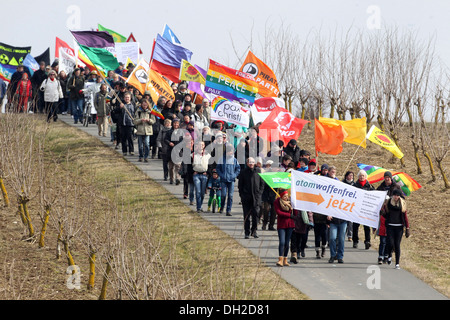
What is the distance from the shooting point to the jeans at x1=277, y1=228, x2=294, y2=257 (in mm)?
17969

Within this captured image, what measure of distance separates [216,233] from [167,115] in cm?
617

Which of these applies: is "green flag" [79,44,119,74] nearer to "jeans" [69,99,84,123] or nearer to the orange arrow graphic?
"jeans" [69,99,84,123]

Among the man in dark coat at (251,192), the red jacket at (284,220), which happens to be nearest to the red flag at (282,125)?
the man in dark coat at (251,192)

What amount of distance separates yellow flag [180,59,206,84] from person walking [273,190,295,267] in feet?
30.6

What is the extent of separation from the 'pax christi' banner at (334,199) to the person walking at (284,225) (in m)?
0.21

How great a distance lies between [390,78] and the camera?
3434cm

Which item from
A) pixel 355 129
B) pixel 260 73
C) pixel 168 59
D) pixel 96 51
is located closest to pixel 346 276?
pixel 355 129

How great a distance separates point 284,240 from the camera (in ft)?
59.0

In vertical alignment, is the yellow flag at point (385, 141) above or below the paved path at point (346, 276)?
above

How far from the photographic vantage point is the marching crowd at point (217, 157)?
60.5ft

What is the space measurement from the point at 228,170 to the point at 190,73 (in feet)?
20.5

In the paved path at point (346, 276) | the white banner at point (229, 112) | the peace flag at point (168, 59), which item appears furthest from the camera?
the peace flag at point (168, 59)

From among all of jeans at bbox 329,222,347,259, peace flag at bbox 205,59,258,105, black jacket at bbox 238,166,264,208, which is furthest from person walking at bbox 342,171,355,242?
peace flag at bbox 205,59,258,105

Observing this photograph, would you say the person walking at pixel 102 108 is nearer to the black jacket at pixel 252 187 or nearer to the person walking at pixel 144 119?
the person walking at pixel 144 119
